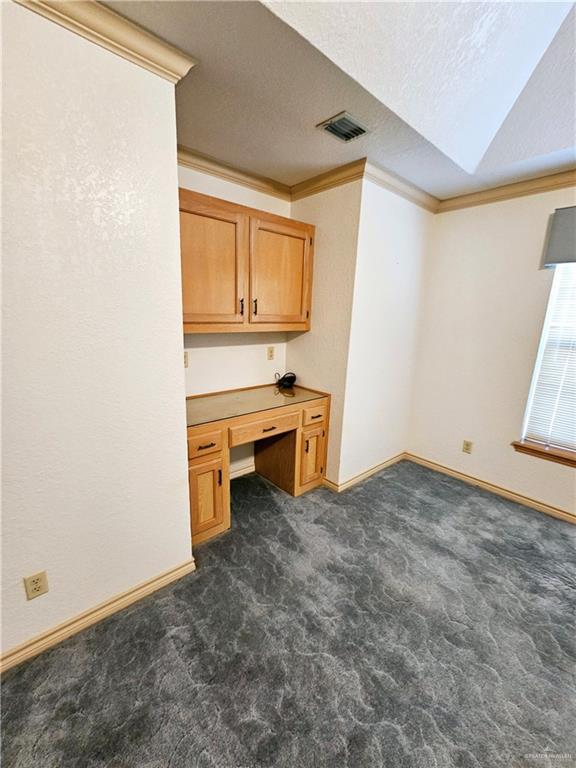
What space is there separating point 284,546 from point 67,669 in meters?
1.15

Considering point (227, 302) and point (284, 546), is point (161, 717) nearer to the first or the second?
point (284, 546)

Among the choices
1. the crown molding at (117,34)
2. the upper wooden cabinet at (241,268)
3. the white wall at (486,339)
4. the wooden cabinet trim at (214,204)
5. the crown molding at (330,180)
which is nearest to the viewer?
the crown molding at (117,34)

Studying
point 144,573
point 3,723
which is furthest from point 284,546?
point 3,723

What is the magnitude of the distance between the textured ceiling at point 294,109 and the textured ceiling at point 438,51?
0.04 m

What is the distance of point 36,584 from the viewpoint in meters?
1.33

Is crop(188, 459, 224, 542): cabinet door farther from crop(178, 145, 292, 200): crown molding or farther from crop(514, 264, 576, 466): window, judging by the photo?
crop(514, 264, 576, 466): window

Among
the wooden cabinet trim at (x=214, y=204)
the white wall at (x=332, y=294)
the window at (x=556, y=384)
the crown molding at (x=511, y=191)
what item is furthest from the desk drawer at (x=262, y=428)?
the crown molding at (x=511, y=191)

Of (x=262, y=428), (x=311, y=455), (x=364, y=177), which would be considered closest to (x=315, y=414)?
(x=311, y=455)

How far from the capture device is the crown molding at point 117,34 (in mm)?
1072

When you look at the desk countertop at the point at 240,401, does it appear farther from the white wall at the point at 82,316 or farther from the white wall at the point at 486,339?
the white wall at the point at 486,339

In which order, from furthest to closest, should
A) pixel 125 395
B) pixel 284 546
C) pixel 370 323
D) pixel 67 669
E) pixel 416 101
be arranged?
pixel 370 323 → pixel 284 546 → pixel 416 101 → pixel 125 395 → pixel 67 669

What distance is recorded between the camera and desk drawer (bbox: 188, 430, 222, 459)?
6.13 feet

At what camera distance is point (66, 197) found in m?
1.18

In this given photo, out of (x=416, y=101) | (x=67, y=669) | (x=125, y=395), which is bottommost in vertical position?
(x=67, y=669)
